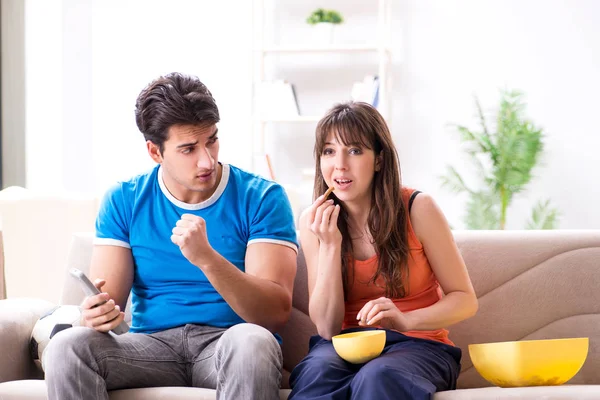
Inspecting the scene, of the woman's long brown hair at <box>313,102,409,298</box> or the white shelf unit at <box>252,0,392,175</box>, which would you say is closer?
the woman's long brown hair at <box>313,102,409,298</box>

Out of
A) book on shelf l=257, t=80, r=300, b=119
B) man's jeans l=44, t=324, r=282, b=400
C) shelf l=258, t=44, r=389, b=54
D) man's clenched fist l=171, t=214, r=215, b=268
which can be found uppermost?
shelf l=258, t=44, r=389, b=54

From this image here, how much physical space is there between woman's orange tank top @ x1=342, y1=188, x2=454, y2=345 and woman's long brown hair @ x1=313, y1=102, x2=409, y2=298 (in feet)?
0.05

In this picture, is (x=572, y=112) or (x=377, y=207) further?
(x=572, y=112)

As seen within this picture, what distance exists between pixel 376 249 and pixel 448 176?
354cm

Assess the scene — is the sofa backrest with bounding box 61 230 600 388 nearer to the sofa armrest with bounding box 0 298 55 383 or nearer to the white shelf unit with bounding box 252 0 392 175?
the sofa armrest with bounding box 0 298 55 383

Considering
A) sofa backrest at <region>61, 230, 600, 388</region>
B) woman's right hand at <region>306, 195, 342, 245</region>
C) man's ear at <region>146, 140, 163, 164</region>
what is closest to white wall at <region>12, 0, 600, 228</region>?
sofa backrest at <region>61, 230, 600, 388</region>

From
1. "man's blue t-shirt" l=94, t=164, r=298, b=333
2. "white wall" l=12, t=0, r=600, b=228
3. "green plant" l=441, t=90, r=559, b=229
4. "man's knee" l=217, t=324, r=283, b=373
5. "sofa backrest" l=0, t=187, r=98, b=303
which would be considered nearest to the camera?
"man's knee" l=217, t=324, r=283, b=373

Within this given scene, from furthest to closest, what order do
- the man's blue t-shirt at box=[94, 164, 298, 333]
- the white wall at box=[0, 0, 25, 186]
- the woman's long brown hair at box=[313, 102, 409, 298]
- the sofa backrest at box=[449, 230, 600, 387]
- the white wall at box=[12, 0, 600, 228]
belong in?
the white wall at box=[12, 0, 600, 228] < the white wall at box=[0, 0, 25, 186] < the sofa backrest at box=[449, 230, 600, 387] < the man's blue t-shirt at box=[94, 164, 298, 333] < the woman's long brown hair at box=[313, 102, 409, 298]

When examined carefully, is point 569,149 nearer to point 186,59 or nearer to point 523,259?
point 186,59

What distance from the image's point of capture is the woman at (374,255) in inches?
74.1

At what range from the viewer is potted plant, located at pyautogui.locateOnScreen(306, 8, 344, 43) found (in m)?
5.30

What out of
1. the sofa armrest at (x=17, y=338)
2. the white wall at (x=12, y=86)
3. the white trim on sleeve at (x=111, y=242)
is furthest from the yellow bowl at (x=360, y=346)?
the white wall at (x=12, y=86)

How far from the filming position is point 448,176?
542 cm

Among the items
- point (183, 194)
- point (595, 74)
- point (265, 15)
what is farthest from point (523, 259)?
point (265, 15)
